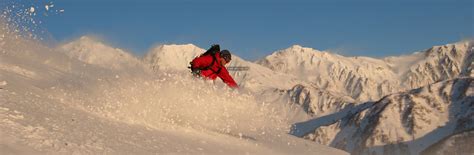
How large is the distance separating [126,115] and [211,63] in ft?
10.8

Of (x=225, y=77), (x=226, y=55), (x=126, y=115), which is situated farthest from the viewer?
(x=225, y=77)

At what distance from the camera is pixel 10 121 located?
42.8 ft

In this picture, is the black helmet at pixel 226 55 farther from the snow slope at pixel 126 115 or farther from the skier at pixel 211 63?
the snow slope at pixel 126 115

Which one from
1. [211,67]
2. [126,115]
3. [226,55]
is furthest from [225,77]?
[126,115]

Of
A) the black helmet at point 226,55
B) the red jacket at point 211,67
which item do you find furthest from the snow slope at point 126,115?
the black helmet at point 226,55

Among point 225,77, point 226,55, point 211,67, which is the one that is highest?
point 226,55

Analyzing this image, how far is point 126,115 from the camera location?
19.5 metres

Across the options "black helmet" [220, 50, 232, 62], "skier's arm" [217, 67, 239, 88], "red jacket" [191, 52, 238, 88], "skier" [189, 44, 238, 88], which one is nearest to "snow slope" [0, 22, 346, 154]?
"skier's arm" [217, 67, 239, 88]

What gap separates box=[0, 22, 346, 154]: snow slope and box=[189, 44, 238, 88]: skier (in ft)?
4.53

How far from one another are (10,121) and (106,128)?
3.53m

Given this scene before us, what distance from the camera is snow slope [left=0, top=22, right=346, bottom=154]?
13.4m

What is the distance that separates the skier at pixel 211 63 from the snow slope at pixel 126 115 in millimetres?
1380

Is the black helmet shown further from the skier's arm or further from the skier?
the skier's arm

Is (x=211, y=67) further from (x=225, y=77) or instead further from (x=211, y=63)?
(x=225, y=77)
